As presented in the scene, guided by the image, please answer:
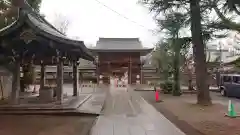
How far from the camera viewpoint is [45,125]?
33.1 ft

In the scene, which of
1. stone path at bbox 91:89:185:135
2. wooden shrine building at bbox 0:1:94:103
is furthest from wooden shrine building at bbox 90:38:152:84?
stone path at bbox 91:89:185:135

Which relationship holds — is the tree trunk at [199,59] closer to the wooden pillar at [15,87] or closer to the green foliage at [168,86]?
the green foliage at [168,86]

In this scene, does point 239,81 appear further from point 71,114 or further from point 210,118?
point 71,114

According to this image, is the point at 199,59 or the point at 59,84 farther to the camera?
the point at 199,59

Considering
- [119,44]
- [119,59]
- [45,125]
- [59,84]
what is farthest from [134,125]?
[119,44]

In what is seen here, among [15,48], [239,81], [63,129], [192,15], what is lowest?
[63,129]

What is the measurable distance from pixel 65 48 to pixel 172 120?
21.1 ft

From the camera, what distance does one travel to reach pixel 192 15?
630 inches

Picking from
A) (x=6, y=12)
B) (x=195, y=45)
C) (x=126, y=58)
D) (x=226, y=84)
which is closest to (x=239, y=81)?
(x=226, y=84)

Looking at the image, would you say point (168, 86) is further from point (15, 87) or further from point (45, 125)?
point (45, 125)

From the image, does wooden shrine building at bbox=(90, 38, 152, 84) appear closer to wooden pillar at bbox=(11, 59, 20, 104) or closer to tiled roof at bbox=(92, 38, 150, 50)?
tiled roof at bbox=(92, 38, 150, 50)

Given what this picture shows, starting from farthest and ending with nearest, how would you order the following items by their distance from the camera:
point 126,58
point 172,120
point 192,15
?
point 126,58
point 192,15
point 172,120

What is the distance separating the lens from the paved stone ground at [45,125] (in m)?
9.04

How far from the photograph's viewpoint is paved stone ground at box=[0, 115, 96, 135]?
356 inches
